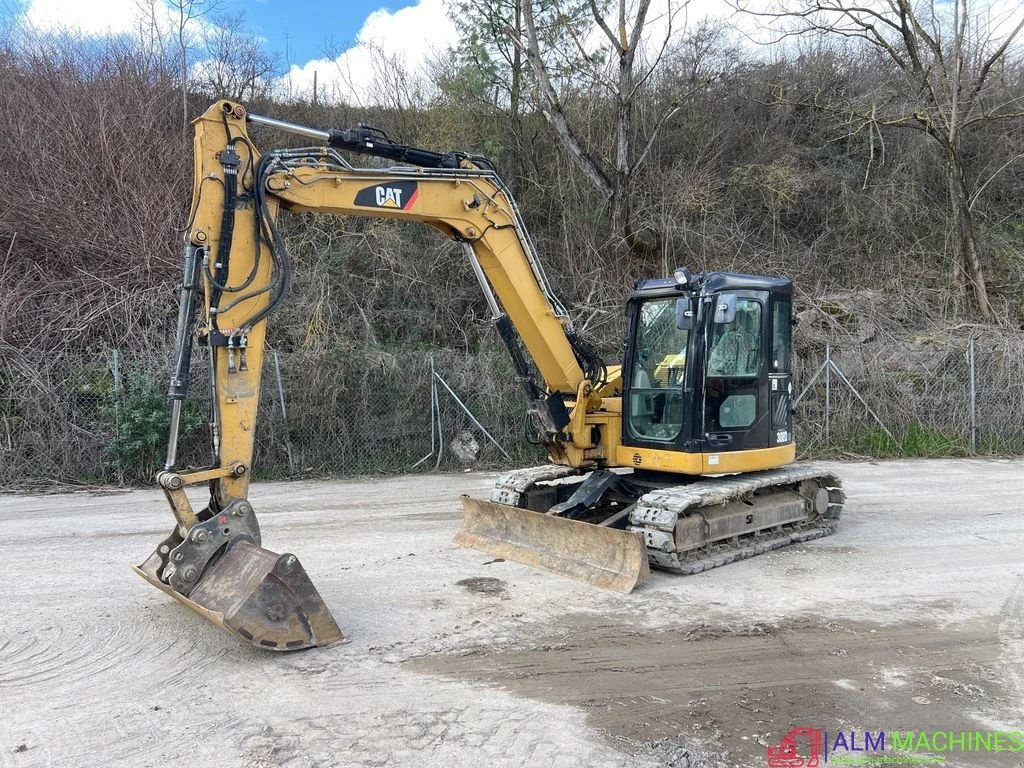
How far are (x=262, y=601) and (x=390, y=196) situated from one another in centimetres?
308

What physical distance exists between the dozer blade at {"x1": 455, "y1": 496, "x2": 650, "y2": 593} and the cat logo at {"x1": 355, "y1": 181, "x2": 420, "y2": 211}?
285 centimetres

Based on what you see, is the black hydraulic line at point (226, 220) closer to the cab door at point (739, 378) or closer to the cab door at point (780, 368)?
the cab door at point (739, 378)

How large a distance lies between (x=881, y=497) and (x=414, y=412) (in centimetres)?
679

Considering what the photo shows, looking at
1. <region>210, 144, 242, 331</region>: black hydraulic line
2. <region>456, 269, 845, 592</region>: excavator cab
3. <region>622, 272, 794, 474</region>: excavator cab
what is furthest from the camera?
<region>622, 272, 794, 474</region>: excavator cab

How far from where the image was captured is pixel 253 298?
5023mm

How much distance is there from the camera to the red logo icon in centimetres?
337

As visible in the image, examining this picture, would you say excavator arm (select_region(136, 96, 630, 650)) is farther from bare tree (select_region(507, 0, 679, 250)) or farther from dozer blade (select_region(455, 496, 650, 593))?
bare tree (select_region(507, 0, 679, 250))

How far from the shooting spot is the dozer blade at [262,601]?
4332 millimetres

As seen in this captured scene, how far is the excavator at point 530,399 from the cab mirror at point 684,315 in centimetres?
2

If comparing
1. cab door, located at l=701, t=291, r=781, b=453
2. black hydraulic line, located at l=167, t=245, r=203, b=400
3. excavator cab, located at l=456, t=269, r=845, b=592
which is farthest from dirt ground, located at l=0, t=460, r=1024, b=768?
black hydraulic line, located at l=167, t=245, r=203, b=400

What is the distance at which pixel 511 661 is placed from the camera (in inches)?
174

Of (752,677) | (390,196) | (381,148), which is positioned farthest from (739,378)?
(381,148)

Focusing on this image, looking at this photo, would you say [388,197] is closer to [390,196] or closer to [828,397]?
[390,196]

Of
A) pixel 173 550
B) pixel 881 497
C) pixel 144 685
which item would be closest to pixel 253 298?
pixel 173 550
